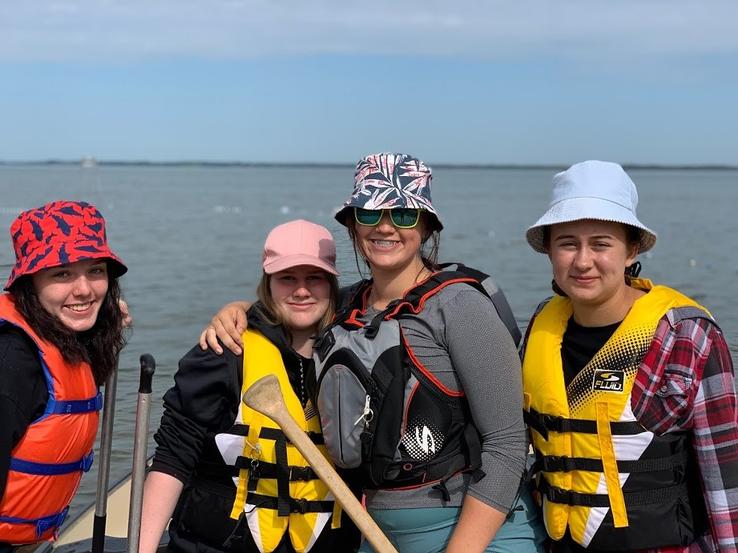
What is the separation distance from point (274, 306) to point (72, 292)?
59cm

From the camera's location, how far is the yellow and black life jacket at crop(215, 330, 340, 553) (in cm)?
259

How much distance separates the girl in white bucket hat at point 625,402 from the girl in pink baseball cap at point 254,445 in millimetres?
683

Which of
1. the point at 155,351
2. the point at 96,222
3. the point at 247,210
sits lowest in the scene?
the point at 96,222

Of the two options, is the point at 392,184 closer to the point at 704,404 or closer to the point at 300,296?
the point at 300,296

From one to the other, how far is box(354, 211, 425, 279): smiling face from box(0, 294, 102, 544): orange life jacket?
0.93 metres

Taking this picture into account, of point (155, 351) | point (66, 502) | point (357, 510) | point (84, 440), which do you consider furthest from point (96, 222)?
point (155, 351)

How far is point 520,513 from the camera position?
2.45 metres

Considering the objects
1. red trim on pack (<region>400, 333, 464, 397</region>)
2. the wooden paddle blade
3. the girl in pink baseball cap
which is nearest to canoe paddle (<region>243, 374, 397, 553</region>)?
the wooden paddle blade

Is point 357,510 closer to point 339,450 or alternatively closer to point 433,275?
point 339,450

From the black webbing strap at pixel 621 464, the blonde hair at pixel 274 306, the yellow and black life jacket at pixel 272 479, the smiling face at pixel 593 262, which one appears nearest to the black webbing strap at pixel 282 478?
the yellow and black life jacket at pixel 272 479

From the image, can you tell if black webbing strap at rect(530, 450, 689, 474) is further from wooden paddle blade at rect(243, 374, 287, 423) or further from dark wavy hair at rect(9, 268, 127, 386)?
dark wavy hair at rect(9, 268, 127, 386)

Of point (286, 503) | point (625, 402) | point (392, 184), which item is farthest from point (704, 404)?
point (286, 503)

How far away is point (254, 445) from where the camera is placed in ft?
8.52

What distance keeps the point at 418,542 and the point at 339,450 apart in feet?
1.04
